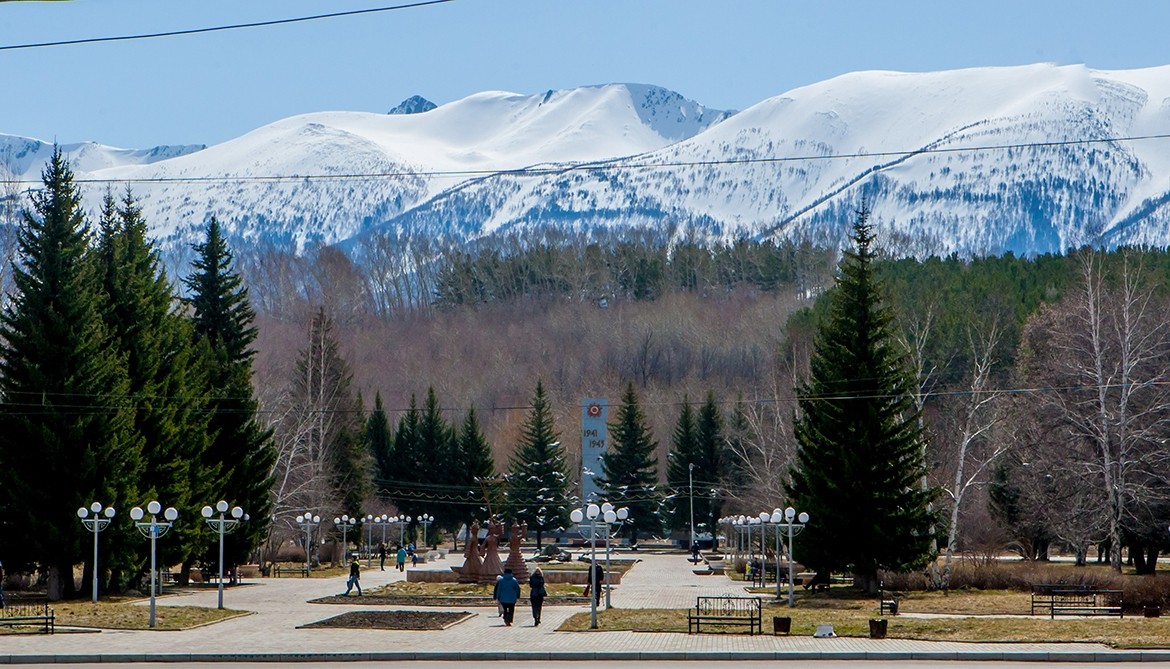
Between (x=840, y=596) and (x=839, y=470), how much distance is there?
3.70 meters

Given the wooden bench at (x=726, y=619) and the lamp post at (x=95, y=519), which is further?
the lamp post at (x=95, y=519)

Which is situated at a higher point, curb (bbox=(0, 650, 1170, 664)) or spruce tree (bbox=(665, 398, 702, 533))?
spruce tree (bbox=(665, 398, 702, 533))

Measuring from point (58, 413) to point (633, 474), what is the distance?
198 ft

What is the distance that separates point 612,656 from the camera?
24391 millimetres

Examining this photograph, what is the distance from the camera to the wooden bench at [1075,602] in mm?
33084

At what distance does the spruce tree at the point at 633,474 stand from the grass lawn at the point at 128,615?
197ft

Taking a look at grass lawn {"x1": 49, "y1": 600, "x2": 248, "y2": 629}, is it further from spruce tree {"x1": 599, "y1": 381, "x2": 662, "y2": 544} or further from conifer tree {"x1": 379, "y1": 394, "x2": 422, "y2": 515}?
spruce tree {"x1": 599, "y1": 381, "x2": 662, "y2": 544}

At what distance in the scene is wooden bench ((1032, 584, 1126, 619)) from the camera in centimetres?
3308

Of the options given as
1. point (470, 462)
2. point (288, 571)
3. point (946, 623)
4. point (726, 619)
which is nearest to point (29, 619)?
point (726, 619)

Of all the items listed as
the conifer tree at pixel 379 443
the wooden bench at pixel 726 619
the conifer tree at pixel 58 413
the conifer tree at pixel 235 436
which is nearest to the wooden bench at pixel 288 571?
the conifer tree at pixel 235 436

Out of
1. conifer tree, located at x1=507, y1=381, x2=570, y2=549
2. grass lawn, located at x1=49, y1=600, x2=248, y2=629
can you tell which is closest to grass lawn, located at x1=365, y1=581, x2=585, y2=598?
grass lawn, located at x1=49, y1=600, x2=248, y2=629

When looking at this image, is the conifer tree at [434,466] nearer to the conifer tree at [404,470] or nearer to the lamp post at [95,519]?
the conifer tree at [404,470]

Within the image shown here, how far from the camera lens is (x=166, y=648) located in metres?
26.4

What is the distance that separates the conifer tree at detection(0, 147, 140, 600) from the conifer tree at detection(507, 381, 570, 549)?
53601 millimetres
